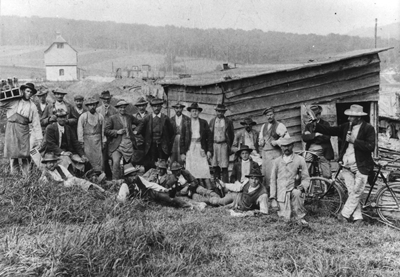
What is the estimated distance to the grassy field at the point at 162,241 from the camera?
4559 millimetres

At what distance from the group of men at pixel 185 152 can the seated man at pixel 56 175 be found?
0.06 ft

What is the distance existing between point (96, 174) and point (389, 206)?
234 inches

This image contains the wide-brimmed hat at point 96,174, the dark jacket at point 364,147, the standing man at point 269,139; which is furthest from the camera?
the wide-brimmed hat at point 96,174

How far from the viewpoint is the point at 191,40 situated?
211 feet

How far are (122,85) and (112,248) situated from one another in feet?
85.2

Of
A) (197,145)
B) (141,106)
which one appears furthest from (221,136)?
(141,106)

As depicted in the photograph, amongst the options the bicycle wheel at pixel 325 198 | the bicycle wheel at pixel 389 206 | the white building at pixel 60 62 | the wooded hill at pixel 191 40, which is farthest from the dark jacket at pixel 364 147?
the white building at pixel 60 62

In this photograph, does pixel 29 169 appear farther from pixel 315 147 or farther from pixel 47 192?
pixel 315 147

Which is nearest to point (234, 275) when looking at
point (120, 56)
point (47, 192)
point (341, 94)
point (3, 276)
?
point (3, 276)

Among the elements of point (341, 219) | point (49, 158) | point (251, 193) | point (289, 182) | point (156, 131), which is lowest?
point (341, 219)

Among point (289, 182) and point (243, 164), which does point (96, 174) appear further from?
point (289, 182)

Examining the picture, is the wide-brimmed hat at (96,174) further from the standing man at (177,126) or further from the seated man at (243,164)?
the seated man at (243,164)

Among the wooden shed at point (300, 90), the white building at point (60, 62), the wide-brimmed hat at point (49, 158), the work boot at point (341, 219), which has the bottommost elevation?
the work boot at point (341, 219)

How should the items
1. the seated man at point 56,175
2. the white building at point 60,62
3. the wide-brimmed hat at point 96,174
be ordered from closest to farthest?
the seated man at point 56,175, the wide-brimmed hat at point 96,174, the white building at point 60,62
